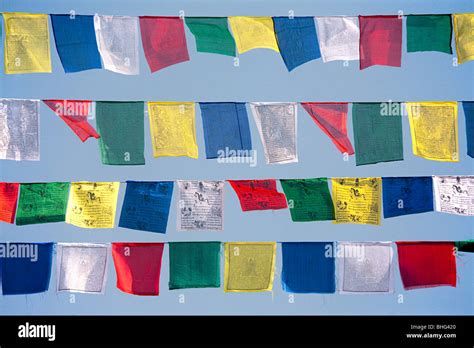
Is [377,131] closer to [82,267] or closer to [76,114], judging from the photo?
[76,114]

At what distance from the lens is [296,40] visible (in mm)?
22562

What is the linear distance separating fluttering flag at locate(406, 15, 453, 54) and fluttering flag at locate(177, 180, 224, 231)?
13.1 ft

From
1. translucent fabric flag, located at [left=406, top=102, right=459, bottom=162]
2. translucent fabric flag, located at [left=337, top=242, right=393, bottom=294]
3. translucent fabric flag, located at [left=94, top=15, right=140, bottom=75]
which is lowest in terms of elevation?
translucent fabric flag, located at [left=337, top=242, right=393, bottom=294]

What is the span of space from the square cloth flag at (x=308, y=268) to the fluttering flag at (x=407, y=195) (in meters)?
1.21

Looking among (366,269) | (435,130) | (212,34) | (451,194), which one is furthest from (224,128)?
(451,194)

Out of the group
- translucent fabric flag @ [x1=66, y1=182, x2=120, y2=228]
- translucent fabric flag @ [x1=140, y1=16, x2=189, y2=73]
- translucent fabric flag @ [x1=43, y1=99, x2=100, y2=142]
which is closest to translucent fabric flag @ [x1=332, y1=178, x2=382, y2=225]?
translucent fabric flag @ [x1=140, y1=16, x2=189, y2=73]

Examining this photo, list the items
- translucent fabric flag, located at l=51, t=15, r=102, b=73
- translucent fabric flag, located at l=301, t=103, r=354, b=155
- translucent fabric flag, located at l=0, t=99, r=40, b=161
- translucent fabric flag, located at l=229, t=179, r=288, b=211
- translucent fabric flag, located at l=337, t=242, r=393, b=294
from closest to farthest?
translucent fabric flag, located at l=51, t=15, r=102, b=73, translucent fabric flag, located at l=0, t=99, r=40, b=161, translucent fabric flag, located at l=229, t=179, r=288, b=211, translucent fabric flag, located at l=301, t=103, r=354, b=155, translucent fabric flag, located at l=337, t=242, r=393, b=294

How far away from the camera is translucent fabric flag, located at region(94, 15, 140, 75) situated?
22.5 metres

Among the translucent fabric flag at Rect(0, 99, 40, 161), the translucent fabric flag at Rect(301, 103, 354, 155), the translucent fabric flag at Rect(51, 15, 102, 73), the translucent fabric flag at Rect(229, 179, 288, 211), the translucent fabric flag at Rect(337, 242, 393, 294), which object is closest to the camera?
the translucent fabric flag at Rect(51, 15, 102, 73)

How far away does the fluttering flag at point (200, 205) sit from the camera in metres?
22.5

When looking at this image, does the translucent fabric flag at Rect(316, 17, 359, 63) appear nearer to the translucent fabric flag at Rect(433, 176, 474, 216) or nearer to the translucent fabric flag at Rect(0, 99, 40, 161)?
the translucent fabric flag at Rect(433, 176, 474, 216)

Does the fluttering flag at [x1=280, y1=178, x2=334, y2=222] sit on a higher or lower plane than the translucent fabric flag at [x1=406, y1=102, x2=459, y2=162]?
lower
